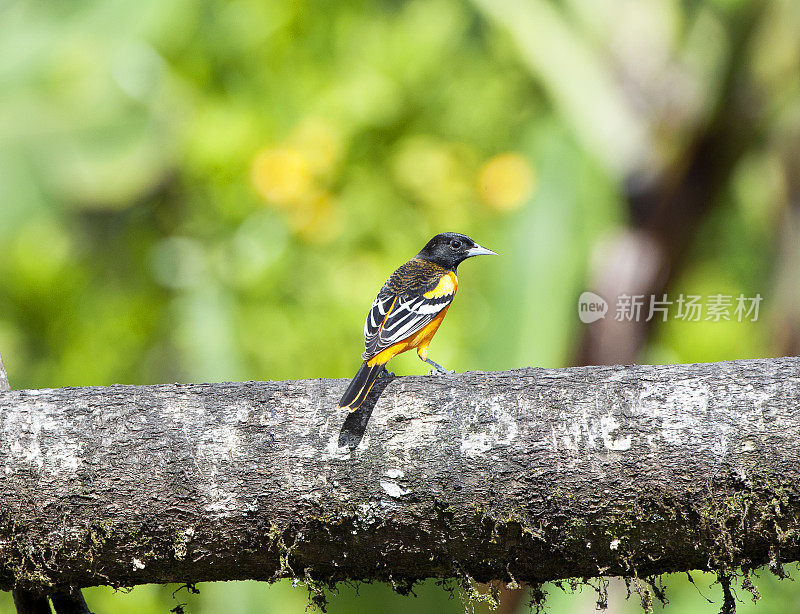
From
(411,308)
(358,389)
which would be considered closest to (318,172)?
(411,308)

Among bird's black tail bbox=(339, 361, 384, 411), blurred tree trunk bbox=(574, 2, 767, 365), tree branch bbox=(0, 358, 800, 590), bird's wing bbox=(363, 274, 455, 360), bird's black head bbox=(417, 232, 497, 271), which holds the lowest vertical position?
tree branch bbox=(0, 358, 800, 590)

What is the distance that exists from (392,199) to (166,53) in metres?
1.72

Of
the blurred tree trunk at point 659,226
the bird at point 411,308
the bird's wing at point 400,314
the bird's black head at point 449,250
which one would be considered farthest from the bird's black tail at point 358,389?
Result: the blurred tree trunk at point 659,226

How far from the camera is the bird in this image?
1687 mm

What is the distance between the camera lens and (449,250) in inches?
92.3

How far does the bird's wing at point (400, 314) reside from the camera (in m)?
1.84

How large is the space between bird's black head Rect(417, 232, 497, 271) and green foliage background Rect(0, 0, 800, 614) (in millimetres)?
1261

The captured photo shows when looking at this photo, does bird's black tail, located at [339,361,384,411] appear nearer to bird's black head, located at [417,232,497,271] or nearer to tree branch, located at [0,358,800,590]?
tree branch, located at [0,358,800,590]

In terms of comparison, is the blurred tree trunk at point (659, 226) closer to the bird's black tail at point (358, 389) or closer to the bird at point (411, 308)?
the bird at point (411, 308)

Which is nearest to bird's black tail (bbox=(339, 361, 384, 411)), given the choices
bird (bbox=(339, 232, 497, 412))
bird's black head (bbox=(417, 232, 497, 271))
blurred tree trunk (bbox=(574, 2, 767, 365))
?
bird (bbox=(339, 232, 497, 412))

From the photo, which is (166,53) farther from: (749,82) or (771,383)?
(771,383)

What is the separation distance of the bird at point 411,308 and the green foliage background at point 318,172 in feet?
4.21

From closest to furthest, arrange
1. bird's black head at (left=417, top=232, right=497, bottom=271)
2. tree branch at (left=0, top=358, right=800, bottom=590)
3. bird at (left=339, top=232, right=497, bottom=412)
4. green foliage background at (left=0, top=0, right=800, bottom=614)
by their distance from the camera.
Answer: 1. tree branch at (left=0, top=358, right=800, bottom=590)
2. bird at (left=339, top=232, right=497, bottom=412)
3. bird's black head at (left=417, top=232, right=497, bottom=271)
4. green foliage background at (left=0, top=0, right=800, bottom=614)

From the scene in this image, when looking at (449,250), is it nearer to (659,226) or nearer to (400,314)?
(400,314)
